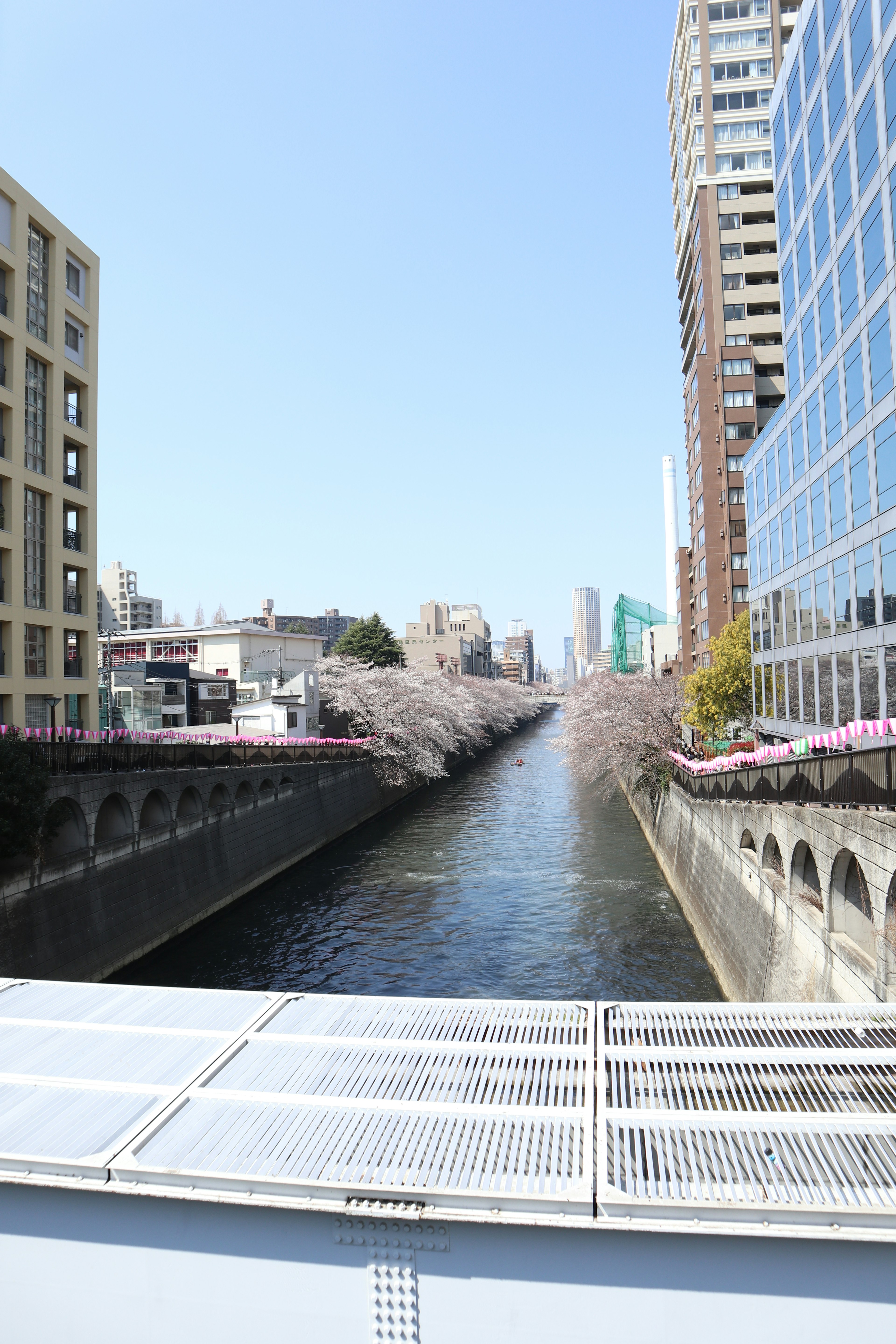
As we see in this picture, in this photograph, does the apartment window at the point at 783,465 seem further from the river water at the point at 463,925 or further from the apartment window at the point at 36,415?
the apartment window at the point at 36,415

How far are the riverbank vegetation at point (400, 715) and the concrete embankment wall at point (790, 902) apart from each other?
29925mm

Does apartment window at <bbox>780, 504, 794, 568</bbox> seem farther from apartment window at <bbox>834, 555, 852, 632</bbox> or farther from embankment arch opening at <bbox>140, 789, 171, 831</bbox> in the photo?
embankment arch opening at <bbox>140, 789, 171, 831</bbox>

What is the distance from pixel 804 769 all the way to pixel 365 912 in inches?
666

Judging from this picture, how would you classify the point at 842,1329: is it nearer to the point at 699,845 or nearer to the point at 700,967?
the point at 700,967

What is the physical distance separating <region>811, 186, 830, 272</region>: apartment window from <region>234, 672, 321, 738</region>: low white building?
37.9 metres

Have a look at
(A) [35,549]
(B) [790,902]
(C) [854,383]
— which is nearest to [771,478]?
(C) [854,383]

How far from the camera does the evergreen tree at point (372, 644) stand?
263ft

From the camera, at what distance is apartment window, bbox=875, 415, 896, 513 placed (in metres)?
18.6

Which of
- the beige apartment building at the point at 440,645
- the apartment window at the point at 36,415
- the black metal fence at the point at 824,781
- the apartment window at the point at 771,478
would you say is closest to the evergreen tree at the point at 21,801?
the apartment window at the point at 36,415

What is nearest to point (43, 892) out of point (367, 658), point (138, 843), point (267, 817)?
point (138, 843)

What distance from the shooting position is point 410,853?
37375mm

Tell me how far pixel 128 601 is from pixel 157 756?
132 metres

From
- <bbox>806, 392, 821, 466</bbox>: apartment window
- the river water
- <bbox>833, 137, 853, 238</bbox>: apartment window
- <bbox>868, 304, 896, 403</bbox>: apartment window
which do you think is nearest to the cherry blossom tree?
the river water

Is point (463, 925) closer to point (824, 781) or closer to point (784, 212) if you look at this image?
point (824, 781)
